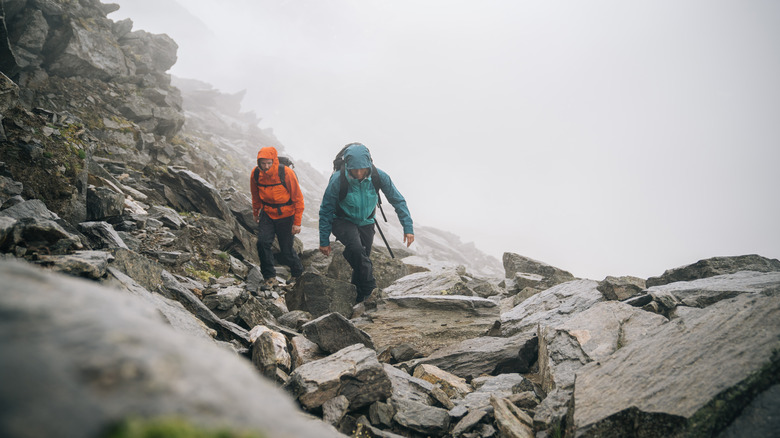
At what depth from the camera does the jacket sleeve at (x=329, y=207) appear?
9938mm

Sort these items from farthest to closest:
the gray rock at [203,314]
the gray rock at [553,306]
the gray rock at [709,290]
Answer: the gray rock at [553,306] < the gray rock at [709,290] < the gray rock at [203,314]

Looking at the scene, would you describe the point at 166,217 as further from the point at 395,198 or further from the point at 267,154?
the point at 395,198

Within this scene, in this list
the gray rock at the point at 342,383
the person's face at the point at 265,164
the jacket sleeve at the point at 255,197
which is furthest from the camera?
the jacket sleeve at the point at 255,197

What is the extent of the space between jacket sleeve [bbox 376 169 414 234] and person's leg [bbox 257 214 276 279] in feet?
14.6

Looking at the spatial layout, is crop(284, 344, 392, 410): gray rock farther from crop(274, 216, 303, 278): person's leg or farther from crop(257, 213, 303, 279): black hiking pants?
crop(274, 216, 303, 278): person's leg

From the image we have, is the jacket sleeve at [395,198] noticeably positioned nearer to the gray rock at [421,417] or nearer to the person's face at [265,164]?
the person's face at [265,164]

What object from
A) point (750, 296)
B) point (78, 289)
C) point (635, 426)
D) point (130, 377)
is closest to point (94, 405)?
point (130, 377)

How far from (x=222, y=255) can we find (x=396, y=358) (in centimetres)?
736

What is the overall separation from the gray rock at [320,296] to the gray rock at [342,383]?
15.7 ft

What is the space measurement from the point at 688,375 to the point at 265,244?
11.2m

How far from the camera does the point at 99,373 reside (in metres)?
1.32

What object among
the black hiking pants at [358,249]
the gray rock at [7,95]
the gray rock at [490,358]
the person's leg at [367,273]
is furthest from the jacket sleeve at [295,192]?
the gray rock at [490,358]

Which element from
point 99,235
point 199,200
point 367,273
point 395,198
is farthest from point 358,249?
point 199,200

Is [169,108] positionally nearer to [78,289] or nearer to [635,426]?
[78,289]
